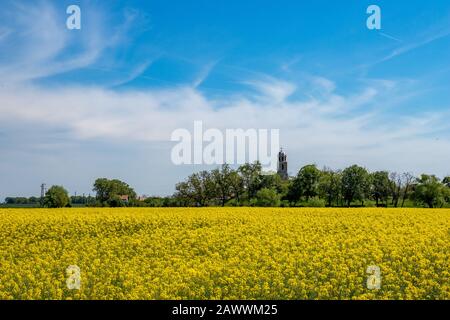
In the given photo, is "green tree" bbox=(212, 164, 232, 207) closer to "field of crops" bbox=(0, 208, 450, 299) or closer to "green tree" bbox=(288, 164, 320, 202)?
"green tree" bbox=(288, 164, 320, 202)

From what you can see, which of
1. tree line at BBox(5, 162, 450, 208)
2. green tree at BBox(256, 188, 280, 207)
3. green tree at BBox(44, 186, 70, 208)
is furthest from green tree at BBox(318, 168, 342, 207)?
green tree at BBox(44, 186, 70, 208)

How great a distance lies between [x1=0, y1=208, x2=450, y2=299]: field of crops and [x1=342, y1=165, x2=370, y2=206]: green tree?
56.9 metres

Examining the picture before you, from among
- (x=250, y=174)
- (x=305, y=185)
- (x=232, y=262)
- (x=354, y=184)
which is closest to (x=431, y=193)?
(x=354, y=184)

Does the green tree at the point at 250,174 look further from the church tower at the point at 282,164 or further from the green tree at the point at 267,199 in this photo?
the church tower at the point at 282,164

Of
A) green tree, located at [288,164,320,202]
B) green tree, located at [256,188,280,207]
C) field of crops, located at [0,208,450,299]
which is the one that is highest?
green tree, located at [288,164,320,202]

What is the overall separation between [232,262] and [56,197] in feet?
196

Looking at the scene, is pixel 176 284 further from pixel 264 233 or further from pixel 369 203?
pixel 369 203

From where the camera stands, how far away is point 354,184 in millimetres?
78688

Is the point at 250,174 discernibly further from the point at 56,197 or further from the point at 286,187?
the point at 56,197

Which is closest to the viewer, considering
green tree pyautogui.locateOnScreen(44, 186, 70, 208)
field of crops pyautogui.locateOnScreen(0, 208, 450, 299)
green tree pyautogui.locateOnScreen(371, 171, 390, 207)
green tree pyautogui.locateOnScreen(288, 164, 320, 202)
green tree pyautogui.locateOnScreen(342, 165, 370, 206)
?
field of crops pyautogui.locateOnScreen(0, 208, 450, 299)

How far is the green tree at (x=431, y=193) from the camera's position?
63284 mm

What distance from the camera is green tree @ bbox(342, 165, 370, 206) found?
3066 inches

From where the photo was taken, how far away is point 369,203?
76250 mm

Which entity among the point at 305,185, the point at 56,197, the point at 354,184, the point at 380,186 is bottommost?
the point at 56,197
